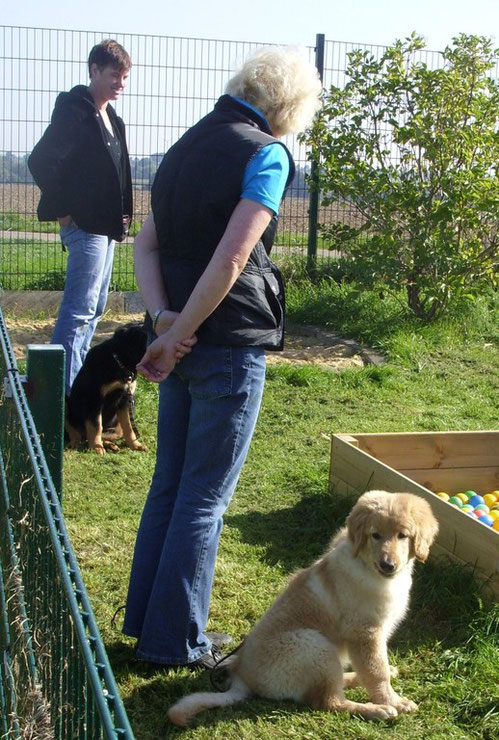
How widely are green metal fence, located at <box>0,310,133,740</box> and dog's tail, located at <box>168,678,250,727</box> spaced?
2.40 feet

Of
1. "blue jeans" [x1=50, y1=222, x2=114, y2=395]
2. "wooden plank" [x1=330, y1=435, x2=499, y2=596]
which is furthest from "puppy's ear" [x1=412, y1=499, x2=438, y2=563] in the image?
"blue jeans" [x1=50, y1=222, x2=114, y2=395]

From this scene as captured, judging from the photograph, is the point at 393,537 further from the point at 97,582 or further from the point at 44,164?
the point at 44,164

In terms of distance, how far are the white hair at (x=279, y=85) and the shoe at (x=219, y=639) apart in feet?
6.65

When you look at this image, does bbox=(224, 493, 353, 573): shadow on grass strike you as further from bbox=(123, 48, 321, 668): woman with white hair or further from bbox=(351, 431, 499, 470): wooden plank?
bbox=(123, 48, 321, 668): woman with white hair

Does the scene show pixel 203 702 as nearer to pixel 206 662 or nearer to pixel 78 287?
pixel 206 662

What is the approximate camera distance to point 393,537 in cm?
333

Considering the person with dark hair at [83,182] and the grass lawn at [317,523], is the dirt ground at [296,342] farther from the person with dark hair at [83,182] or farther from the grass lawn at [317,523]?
the person with dark hair at [83,182]

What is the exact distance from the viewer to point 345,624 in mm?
3354

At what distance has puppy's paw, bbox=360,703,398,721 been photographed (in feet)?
10.5

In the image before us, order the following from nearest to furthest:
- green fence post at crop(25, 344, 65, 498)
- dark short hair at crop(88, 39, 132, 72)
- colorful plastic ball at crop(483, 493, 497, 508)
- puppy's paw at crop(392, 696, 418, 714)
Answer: green fence post at crop(25, 344, 65, 498), puppy's paw at crop(392, 696, 418, 714), colorful plastic ball at crop(483, 493, 497, 508), dark short hair at crop(88, 39, 132, 72)

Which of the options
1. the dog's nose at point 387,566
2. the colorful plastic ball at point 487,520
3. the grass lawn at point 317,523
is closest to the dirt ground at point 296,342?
the grass lawn at point 317,523

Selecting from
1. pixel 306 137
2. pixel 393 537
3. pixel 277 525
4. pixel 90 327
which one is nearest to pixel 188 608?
pixel 393 537

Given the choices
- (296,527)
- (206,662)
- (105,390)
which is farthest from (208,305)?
(105,390)

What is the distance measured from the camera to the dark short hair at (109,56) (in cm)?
608
